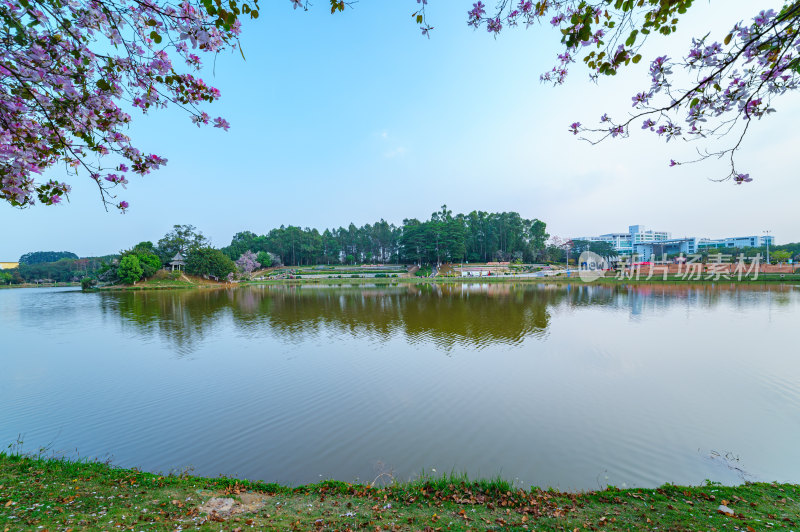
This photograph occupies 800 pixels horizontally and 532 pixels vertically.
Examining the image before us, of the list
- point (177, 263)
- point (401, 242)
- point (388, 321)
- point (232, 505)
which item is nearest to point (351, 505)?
point (232, 505)

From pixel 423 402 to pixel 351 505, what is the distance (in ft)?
14.7

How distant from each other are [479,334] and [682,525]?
12.6 m

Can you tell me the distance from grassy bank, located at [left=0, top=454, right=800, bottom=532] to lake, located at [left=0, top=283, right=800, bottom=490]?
0.82 metres

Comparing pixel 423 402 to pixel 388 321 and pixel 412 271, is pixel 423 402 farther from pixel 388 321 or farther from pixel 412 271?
pixel 412 271

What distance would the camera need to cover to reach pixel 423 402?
8.55 m

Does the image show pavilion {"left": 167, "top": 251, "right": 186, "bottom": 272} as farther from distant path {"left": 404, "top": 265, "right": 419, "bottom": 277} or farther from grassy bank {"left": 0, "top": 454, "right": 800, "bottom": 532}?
grassy bank {"left": 0, "top": 454, "right": 800, "bottom": 532}

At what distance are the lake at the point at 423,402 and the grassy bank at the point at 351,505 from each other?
32.2 inches

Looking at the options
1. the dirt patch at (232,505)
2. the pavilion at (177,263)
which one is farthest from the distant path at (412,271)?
the dirt patch at (232,505)

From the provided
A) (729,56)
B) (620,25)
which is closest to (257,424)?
(620,25)

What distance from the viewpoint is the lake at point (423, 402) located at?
5.93 metres

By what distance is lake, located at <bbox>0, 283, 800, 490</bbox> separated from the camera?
19.5ft

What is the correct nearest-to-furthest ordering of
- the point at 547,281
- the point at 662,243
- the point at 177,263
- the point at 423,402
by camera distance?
the point at 423,402
the point at 547,281
the point at 177,263
the point at 662,243

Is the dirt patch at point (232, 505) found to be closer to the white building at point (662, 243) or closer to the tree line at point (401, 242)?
the tree line at point (401, 242)

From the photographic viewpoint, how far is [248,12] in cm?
293
